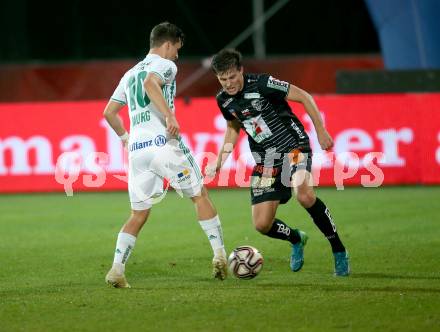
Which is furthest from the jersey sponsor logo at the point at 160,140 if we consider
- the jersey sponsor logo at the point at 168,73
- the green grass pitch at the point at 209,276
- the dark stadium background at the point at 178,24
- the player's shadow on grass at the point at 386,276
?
the dark stadium background at the point at 178,24

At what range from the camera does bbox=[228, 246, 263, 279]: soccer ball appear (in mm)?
8102

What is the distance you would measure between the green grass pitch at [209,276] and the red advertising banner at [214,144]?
189cm

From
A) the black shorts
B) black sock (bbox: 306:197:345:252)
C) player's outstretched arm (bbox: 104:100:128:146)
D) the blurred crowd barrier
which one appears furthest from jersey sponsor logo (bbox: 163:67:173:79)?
the blurred crowd barrier

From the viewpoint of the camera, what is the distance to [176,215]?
13.7 meters

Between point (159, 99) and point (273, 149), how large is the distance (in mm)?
1391

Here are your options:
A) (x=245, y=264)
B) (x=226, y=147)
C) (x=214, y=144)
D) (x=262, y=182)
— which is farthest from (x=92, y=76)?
(x=245, y=264)

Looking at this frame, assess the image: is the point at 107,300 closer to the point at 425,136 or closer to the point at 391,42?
the point at 425,136

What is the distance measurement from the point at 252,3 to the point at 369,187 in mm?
9664

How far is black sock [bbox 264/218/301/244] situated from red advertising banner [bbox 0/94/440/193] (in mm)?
7368

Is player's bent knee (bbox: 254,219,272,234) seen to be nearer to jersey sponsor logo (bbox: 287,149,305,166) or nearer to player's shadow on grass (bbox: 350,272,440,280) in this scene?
jersey sponsor logo (bbox: 287,149,305,166)

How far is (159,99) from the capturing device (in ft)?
25.1

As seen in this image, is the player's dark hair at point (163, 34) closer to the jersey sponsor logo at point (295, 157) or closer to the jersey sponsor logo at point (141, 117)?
the jersey sponsor logo at point (141, 117)

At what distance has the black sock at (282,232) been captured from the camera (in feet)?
28.5

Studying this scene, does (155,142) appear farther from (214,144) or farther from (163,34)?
(214,144)
